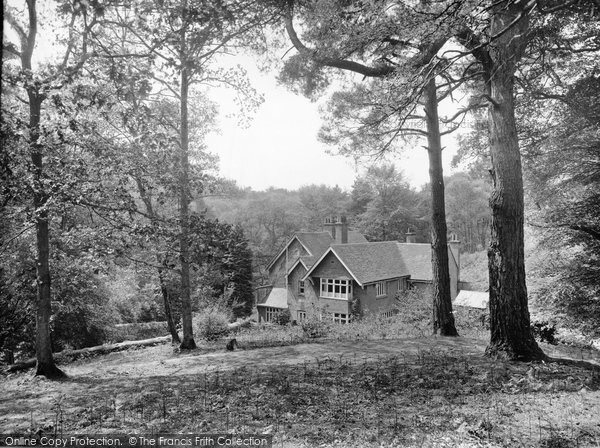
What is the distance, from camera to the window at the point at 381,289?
2909cm

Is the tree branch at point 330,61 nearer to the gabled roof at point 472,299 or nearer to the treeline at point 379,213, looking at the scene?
the gabled roof at point 472,299

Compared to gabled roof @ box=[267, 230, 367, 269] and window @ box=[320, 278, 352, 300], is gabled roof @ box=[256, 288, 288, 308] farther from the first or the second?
window @ box=[320, 278, 352, 300]

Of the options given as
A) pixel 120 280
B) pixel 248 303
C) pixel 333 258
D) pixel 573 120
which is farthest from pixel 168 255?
pixel 248 303

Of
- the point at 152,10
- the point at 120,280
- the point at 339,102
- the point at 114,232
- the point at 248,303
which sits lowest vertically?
the point at 248,303

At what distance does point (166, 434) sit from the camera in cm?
452

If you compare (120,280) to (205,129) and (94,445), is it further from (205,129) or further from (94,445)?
(94,445)

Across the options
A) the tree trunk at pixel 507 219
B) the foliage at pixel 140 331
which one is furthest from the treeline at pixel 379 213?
the tree trunk at pixel 507 219

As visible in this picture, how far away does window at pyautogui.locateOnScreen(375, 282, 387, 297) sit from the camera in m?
29.1

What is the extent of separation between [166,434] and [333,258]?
81.5ft

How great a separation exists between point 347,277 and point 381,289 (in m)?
3.34

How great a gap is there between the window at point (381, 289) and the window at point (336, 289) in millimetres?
2468

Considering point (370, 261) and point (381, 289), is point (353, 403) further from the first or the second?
point (370, 261)

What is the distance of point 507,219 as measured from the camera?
7250mm

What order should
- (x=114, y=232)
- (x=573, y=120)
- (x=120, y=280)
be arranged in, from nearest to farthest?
(x=114, y=232) < (x=573, y=120) < (x=120, y=280)
